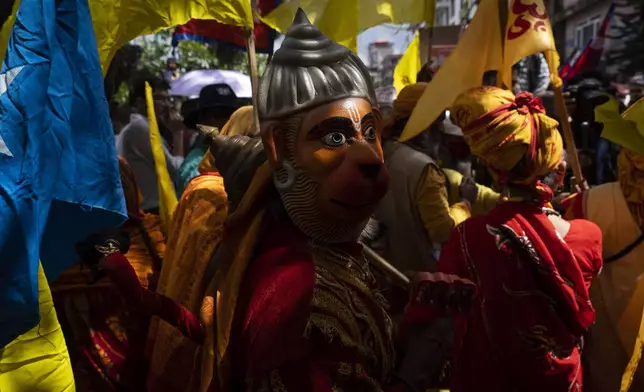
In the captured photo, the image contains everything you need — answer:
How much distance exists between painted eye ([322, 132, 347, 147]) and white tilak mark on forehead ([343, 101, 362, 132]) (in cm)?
5

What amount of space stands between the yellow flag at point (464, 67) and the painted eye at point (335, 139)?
1.41m

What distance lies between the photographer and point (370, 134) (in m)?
2.30

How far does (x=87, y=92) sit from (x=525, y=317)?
6.55 ft

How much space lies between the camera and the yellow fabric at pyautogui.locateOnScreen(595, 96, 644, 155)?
3031mm

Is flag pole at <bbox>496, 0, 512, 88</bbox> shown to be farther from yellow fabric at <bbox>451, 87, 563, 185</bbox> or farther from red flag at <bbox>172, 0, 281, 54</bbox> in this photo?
red flag at <bbox>172, 0, 281, 54</bbox>

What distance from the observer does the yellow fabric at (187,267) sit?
2701mm

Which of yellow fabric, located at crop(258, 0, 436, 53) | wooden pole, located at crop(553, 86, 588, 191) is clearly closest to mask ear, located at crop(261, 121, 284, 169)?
yellow fabric, located at crop(258, 0, 436, 53)

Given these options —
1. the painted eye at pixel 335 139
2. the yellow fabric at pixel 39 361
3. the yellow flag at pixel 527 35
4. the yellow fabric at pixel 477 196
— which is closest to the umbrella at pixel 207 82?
the yellow fabric at pixel 477 196

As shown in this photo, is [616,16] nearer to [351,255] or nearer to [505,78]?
[505,78]

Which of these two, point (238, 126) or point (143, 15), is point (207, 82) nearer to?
point (143, 15)

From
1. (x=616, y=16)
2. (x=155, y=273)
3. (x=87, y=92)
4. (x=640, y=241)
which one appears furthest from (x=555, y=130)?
(x=616, y=16)

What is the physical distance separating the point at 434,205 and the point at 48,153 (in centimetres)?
262

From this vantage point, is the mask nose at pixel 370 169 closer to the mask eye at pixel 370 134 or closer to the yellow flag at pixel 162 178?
the mask eye at pixel 370 134

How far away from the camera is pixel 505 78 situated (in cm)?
416
